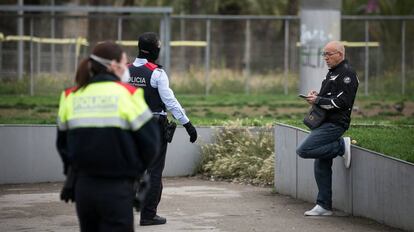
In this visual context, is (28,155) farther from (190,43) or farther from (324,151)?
(190,43)

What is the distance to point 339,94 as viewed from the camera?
10281 mm

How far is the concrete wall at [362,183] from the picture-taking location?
31.0 feet

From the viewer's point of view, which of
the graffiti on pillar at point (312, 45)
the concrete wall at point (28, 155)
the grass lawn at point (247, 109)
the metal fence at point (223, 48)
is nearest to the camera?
the concrete wall at point (28, 155)

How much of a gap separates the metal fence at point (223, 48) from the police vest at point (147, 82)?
48.5ft

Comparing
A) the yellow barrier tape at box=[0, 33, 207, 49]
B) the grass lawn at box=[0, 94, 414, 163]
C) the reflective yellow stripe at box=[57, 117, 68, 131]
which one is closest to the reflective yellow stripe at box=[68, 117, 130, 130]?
the reflective yellow stripe at box=[57, 117, 68, 131]

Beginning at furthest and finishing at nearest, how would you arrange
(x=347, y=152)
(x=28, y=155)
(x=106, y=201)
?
(x=28, y=155)
(x=347, y=152)
(x=106, y=201)

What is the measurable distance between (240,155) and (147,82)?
4.28 metres

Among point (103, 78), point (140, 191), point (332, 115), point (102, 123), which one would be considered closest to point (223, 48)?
point (332, 115)

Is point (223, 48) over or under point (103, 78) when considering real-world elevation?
over

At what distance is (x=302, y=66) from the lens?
1970 centimetres

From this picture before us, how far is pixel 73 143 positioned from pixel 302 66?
13551 mm

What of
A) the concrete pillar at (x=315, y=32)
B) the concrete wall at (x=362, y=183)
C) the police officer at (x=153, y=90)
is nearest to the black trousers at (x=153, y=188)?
the police officer at (x=153, y=90)

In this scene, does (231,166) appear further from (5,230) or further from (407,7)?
(407,7)

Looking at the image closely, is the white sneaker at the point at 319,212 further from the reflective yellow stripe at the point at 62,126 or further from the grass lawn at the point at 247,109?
the reflective yellow stripe at the point at 62,126
